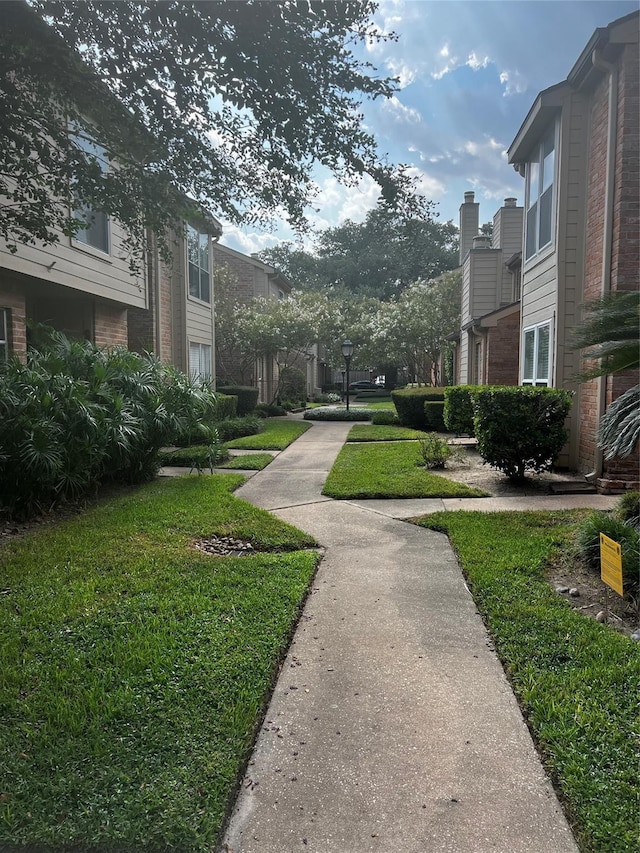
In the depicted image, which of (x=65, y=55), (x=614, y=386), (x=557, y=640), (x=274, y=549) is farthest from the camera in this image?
(x=614, y=386)

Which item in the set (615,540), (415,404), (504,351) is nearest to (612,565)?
(615,540)

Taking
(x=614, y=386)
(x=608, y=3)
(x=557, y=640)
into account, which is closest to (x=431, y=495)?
(x=614, y=386)

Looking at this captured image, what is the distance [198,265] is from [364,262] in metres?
37.3

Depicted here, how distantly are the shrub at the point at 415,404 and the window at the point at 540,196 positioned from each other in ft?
21.5

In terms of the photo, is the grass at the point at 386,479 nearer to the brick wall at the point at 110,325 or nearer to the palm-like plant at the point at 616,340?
the palm-like plant at the point at 616,340

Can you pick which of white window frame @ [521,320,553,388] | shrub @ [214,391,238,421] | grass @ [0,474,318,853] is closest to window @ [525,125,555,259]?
white window frame @ [521,320,553,388]

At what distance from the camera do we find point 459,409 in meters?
12.5

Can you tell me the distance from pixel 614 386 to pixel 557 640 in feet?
15.8

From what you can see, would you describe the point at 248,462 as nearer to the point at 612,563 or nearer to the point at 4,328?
the point at 4,328

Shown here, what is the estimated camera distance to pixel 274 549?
5539 mm

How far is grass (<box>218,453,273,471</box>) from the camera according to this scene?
10.1 metres

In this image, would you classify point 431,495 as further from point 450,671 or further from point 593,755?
point 593,755

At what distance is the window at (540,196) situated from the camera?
9469 millimetres

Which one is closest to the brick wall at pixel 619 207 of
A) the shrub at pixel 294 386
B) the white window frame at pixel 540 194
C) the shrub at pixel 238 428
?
the white window frame at pixel 540 194
